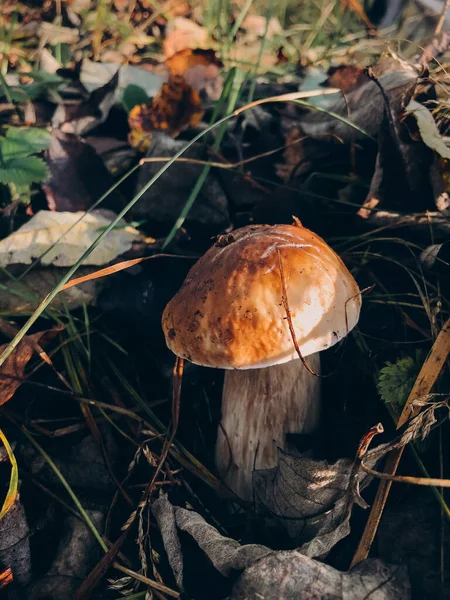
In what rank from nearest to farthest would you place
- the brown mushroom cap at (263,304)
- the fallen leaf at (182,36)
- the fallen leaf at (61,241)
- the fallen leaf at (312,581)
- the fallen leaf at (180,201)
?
the fallen leaf at (312,581), the brown mushroom cap at (263,304), the fallen leaf at (61,241), the fallen leaf at (180,201), the fallen leaf at (182,36)

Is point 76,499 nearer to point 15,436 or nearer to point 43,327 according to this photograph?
point 15,436

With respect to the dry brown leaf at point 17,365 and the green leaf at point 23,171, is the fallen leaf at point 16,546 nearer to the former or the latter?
the dry brown leaf at point 17,365

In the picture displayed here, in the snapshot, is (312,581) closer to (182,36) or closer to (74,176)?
(74,176)

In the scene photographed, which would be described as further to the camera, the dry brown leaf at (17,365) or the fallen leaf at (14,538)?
the dry brown leaf at (17,365)

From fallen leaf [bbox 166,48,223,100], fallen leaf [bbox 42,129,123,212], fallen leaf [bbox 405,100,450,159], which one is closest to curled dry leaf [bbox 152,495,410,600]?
fallen leaf [bbox 405,100,450,159]

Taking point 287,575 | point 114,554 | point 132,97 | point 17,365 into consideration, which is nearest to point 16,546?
point 114,554

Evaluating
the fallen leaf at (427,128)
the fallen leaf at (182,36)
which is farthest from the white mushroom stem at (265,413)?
the fallen leaf at (182,36)

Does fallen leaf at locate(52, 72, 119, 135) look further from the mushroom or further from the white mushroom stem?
the white mushroom stem
